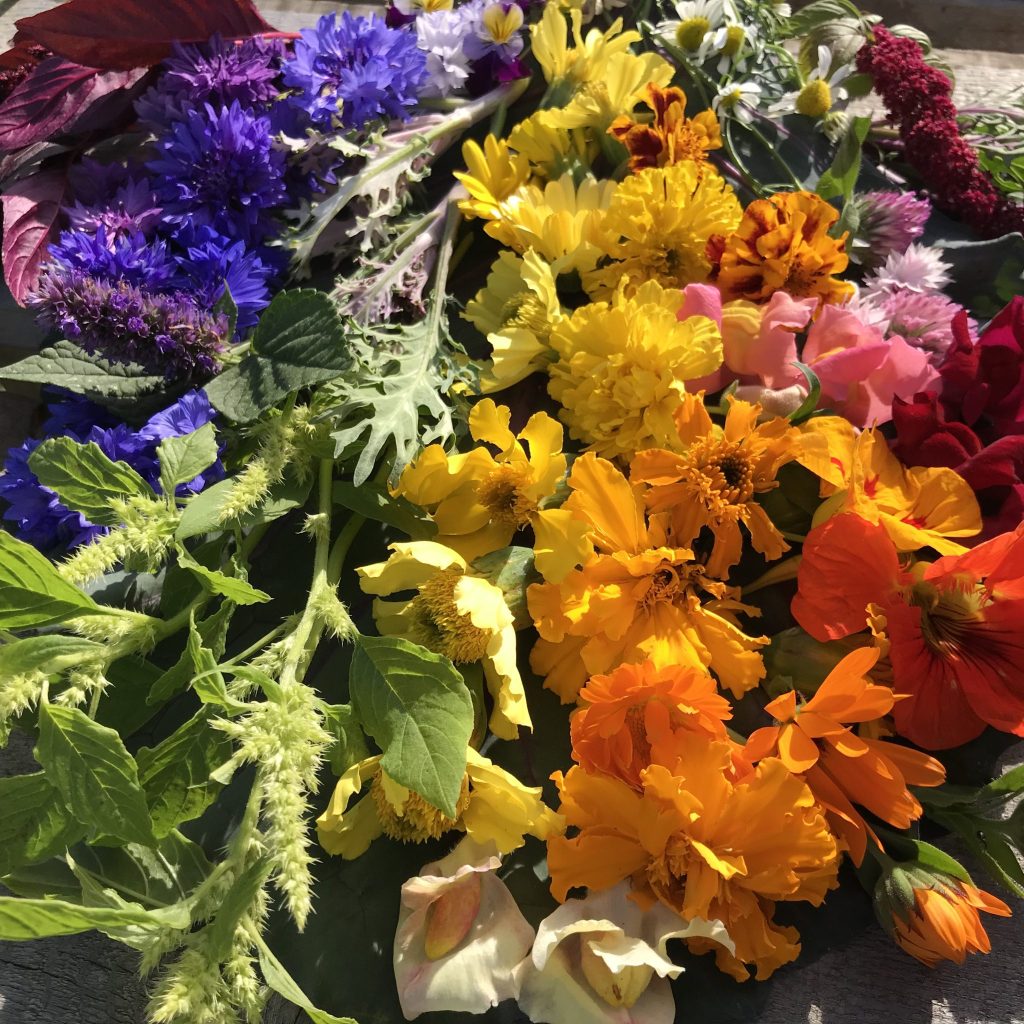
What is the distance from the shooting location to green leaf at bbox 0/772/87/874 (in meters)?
0.39

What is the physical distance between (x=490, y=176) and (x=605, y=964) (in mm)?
604

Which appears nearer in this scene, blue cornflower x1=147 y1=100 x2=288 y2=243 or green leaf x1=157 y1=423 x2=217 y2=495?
green leaf x1=157 y1=423 x2=217 y2=495

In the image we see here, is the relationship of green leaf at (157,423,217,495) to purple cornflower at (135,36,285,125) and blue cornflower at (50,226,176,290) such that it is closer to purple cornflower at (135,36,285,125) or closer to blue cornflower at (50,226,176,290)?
blue cornflower at (50,226,176,290)

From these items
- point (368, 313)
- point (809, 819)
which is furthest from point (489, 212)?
point (809, 819)

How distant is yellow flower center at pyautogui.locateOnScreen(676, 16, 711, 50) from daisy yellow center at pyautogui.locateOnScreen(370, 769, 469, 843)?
0.72 metres

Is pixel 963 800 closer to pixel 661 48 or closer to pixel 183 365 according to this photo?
pixel 183 365

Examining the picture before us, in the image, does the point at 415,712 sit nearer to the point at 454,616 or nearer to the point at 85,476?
the point at 454,616

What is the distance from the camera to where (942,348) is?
1.99 ft

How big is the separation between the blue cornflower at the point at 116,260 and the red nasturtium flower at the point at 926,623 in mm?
519

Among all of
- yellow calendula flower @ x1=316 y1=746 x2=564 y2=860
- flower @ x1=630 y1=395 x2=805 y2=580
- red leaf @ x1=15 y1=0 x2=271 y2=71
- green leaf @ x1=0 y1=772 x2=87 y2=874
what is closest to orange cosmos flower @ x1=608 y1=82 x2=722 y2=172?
flower @ x1=630 y1=395 x2=805 y2=580

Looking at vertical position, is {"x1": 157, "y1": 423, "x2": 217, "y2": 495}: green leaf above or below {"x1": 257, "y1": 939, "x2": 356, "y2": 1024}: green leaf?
above

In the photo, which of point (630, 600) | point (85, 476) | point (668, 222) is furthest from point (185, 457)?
point (668, 222)

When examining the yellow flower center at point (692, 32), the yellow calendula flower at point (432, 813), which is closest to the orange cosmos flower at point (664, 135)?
the yellow flower center at point (692, 32)

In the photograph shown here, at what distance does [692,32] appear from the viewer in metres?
0.74
